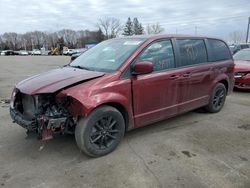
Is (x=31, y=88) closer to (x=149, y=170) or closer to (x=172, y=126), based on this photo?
(x=149, y=170)

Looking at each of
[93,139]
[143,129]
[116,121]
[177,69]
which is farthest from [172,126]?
[93,139]

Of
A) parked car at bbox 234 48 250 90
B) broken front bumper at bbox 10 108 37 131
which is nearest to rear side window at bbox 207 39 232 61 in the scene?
parked car at bbox 234 48 250 90

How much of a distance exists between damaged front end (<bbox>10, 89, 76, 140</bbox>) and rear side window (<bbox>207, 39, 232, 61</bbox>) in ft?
10.8

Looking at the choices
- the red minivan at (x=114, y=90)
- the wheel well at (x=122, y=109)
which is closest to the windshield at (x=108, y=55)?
the red minivan at (x=114, y=90)

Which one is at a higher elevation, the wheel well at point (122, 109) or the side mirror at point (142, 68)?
the side mirror at point (142, 68)

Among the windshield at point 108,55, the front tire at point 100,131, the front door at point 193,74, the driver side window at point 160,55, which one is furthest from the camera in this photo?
the front door at point 193,74

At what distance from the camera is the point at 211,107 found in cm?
566

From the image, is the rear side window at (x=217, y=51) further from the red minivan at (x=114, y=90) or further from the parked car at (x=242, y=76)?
the parked car at (x=242, y=76)

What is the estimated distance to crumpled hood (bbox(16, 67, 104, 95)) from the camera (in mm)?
3412

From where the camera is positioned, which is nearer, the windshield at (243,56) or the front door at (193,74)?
the front door at (193,74)

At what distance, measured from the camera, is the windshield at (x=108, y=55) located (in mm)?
3986

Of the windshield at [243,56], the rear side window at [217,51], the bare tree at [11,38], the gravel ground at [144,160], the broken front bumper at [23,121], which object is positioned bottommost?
the gravel ground at [144,160]

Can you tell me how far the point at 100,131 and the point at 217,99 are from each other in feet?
10.6

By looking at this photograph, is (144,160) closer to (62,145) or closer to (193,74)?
(62,145)
